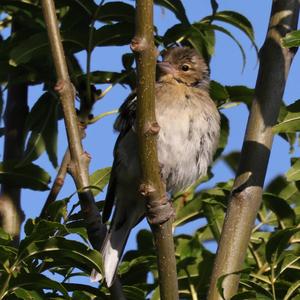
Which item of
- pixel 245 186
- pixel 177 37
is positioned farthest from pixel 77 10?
pixel 245 186

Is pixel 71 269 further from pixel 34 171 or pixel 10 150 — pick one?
pixel 10 150

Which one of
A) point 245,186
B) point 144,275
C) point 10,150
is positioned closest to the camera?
point 245,186

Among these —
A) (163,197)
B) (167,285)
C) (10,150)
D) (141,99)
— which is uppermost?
(10,150)

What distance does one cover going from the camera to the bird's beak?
5.49m

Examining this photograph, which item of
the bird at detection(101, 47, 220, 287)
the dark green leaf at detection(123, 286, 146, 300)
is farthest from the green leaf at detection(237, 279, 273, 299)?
the bird at detection(101, 47, 220, 287)

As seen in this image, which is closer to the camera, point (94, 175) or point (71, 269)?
point (71, 269)

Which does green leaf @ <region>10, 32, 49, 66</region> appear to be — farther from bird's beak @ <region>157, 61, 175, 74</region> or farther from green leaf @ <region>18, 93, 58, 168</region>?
bird's beak @ <region>157, 61, 175, 74</region>

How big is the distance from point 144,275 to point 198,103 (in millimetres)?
1385

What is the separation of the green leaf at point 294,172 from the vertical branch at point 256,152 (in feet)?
0.63

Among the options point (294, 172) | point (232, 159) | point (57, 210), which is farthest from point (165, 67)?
point (57, 210)

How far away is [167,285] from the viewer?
3.27 m

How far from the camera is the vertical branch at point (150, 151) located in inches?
112

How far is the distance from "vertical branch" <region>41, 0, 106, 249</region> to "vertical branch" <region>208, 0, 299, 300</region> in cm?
57

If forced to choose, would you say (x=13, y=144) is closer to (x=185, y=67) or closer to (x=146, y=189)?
(x=185, y=67)
